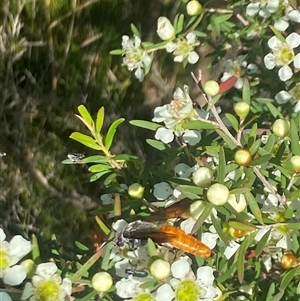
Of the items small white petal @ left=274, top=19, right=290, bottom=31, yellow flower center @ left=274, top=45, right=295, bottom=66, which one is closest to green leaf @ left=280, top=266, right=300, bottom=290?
yellow flower center @ left=274, top=45, right=295, bottom=66

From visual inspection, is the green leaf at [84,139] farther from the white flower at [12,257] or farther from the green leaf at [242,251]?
the green leaf at [242,251]

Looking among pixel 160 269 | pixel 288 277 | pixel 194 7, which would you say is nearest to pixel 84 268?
pixel 160 269

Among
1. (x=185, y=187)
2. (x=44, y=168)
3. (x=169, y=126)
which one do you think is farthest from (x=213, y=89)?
(x=44, y=168)

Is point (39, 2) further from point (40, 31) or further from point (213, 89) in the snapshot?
point (213, 89)

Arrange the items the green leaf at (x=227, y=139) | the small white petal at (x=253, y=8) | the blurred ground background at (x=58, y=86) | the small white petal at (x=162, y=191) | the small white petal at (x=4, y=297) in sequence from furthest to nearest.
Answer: the blurred ground background at (x=58, y=86) < the small white petal at (x=253, y=8) < the small white petal at (x=162, y=191) < the green leaf at (x=227, y=139) < the small white petal at (x=4, y=297)

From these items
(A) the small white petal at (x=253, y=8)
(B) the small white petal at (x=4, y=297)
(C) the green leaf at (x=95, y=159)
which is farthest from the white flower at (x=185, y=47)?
(B) the small white petal at (x=4, y=297)
